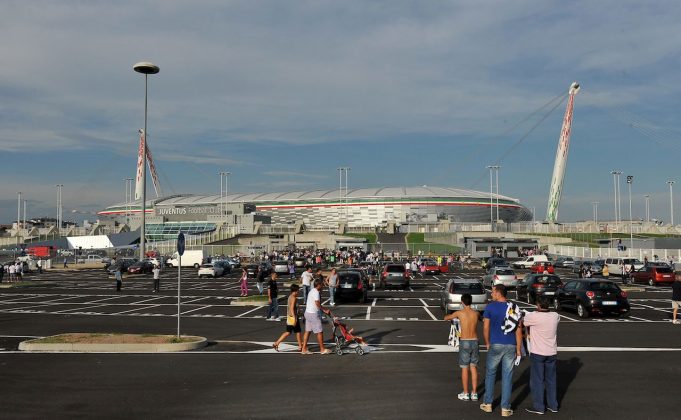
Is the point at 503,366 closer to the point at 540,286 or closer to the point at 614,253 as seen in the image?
the point at 540,286

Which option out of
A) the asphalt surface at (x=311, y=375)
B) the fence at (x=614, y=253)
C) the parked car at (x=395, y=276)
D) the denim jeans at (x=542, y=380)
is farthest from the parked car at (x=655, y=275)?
the denim jeans at (x=542, y=380)

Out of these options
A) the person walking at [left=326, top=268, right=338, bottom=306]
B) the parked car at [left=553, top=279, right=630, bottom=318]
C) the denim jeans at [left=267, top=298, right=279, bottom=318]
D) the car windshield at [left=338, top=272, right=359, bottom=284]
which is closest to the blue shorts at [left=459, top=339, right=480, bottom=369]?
the denim jeans at [left=267, top=298, right=279, bottom=318]

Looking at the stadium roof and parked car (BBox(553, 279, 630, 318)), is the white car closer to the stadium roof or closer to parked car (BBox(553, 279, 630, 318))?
parked car (BBox(553, 279, 630, 318))

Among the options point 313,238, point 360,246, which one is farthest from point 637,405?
point 313,238

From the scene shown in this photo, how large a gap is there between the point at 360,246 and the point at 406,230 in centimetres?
4886

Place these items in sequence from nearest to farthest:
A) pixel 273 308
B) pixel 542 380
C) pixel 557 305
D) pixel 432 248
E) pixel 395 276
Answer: pixel 542 380
pixel 273 308
pixel 557 305
pixel 395 276
pixel 432 248

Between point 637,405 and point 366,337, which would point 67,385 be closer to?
point 366,337

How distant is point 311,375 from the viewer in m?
11.3

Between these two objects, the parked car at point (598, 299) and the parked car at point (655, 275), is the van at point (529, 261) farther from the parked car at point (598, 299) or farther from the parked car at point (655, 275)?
the parked car at point (598, 299)

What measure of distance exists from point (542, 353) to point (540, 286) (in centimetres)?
1763

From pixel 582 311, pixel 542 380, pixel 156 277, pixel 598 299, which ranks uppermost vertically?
pixel 156 277

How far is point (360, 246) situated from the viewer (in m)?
86.6

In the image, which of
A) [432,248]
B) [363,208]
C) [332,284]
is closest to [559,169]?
[432,248]

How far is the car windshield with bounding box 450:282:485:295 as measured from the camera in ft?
69.4
